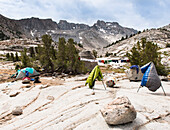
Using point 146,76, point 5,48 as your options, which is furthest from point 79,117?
point 5,48

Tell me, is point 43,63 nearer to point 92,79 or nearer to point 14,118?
point 92,79

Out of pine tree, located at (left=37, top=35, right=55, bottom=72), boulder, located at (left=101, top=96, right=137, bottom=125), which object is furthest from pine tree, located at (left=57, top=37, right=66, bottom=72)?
boulder, located at (left=101, top=96, right=137, bottom=125)

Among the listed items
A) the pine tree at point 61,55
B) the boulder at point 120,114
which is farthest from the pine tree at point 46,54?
the boulder at point 120,114

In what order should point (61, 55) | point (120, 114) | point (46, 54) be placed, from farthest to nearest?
point (61, 55)
point (46, 54)
point (120, 114)

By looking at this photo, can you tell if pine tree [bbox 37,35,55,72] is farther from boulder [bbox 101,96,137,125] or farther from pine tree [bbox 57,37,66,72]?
boulder [bbox 101,96,137,125]

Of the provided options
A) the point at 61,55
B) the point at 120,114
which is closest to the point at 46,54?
the point at 61,55

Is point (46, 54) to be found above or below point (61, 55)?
above

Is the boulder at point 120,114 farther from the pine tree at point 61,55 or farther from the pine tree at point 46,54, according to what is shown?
the pine tree at point 46,54

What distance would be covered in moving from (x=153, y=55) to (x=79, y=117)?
1753cm

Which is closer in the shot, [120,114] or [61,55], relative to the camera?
[120,114]

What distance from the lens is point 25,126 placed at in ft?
15.1

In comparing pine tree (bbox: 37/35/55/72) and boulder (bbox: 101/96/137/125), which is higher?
pine tree (bbox: 37/35/55/72)

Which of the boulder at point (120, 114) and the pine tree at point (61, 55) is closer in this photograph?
the boulder at point (120, 114)

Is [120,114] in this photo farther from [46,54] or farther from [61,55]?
[46,54]
